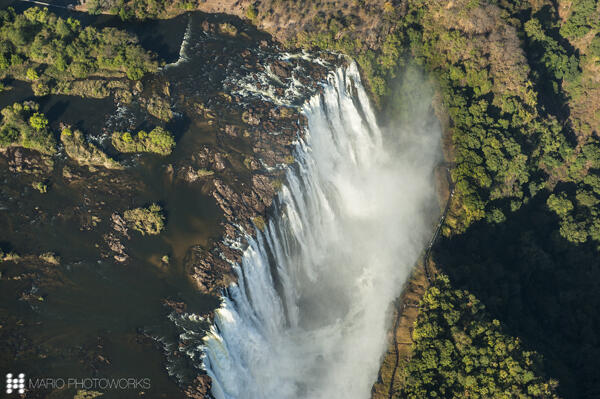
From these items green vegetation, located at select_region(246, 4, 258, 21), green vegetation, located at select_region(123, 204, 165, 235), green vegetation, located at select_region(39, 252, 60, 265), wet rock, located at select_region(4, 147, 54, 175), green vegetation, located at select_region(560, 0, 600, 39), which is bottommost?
green vegetation, located at select_region(39, 252, 60, 265)

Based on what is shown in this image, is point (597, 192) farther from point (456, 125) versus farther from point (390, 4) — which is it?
point (390, 4)

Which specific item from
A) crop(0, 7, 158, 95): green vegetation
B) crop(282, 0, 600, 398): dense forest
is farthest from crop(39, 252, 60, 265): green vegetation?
crop(282, 0, 600, 398): dense forest

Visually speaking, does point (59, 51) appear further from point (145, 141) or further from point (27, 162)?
point (145, 141)

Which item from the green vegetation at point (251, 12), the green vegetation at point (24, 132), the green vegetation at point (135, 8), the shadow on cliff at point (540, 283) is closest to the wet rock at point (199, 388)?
the shadow on cliff at point (540, 283)

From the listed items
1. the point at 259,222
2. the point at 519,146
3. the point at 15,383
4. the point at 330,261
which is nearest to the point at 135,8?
the point at 259,222

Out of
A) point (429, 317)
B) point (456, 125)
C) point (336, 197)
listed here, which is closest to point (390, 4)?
point (456, 125)

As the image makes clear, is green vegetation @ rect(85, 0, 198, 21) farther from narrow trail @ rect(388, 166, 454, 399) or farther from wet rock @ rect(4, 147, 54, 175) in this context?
narrow trail @ rect(388, 166, 454, 399)
